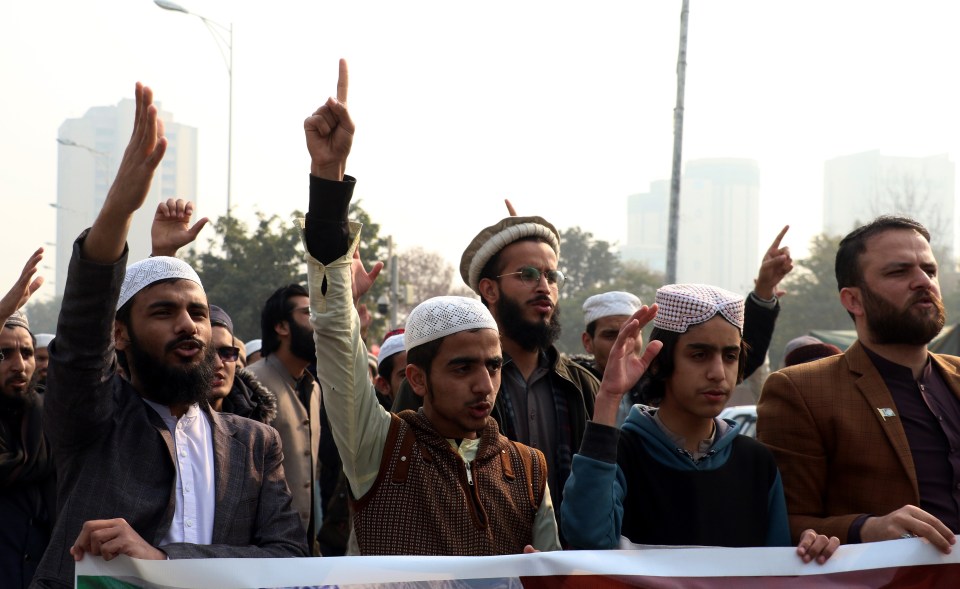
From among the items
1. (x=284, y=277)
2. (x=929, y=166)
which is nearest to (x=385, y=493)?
(x=284, y=277)

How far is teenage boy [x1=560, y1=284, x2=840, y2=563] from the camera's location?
10.8 ft

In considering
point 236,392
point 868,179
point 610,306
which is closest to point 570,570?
point 236,392

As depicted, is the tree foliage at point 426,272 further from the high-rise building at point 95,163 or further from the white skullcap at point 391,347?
the high-rise building at point 95,163

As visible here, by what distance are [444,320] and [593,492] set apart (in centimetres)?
85

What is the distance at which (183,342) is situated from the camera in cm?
357

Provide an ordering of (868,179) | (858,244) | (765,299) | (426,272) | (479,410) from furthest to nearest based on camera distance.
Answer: (868,179)
(426,272)
(765,299)
(858,244)
(479,410)

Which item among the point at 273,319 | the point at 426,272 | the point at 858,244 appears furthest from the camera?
the point at 426,272

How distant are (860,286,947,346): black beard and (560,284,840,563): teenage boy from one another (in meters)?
0.51

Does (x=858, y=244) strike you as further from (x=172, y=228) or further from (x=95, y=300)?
(x=172, y=228)

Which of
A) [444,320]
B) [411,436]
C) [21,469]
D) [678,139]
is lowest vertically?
[21,469]

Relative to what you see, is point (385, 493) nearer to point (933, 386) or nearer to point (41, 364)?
point (933, 386)

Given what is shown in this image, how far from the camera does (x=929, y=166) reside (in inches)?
6029

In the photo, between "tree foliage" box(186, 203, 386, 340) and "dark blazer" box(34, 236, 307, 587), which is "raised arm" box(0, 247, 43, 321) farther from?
"tree foliage" box(186, 203, 386, 340)

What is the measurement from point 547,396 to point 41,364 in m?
3.76
